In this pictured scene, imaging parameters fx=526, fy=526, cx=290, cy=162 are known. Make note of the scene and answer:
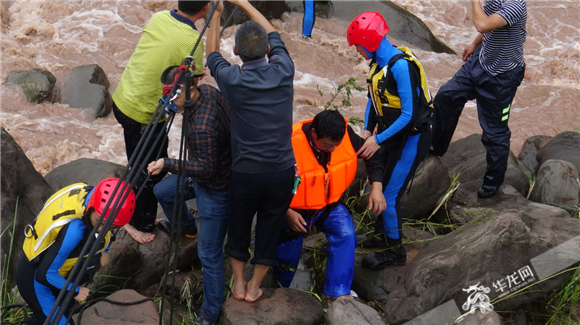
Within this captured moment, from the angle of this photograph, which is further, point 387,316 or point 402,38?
point 402,38

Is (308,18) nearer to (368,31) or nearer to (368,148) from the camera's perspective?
(368,31)

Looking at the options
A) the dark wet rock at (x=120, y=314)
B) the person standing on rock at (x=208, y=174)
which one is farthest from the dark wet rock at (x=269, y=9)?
the dark wet rock at (x=120, y=314)

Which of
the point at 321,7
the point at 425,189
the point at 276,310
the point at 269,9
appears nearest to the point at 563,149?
the point at 425,189

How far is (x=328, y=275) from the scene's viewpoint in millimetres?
3818

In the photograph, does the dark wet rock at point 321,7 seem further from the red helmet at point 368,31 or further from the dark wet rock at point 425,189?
the red helmet at point 368,31

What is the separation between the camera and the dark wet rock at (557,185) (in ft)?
16.6

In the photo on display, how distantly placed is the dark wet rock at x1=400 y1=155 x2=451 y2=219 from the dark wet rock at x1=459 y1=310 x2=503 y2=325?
165cm

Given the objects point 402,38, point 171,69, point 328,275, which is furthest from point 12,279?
point 402,38

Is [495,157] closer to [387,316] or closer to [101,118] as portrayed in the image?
[387,316]

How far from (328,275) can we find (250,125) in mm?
1387

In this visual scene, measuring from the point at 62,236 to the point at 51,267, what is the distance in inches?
7.7

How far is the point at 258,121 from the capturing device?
304 cm

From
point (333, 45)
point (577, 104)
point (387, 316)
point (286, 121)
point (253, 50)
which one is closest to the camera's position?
point (253, 50)
